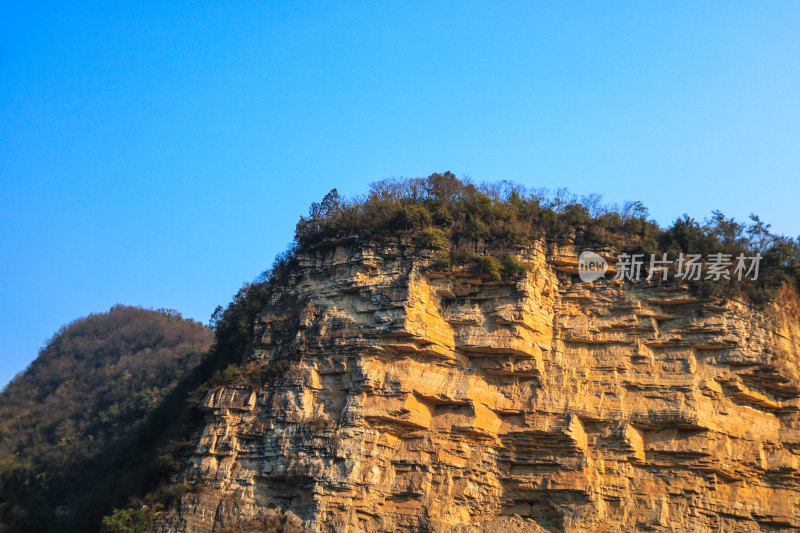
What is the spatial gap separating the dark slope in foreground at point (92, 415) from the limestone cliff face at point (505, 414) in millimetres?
3700

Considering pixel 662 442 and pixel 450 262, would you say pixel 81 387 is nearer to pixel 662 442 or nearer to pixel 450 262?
pixel 450 262

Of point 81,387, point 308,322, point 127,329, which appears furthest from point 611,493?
point 127,329

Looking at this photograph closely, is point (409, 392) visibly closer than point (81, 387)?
Yes

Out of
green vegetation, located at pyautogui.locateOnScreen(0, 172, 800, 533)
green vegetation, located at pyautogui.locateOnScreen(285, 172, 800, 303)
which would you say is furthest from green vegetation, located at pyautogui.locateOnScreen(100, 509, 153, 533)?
green vegetation, located at pyautogui.locateOnScreen(285, 172, 800, 303)

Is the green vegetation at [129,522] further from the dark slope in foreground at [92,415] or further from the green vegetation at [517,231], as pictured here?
the green vegetation at [517,231]

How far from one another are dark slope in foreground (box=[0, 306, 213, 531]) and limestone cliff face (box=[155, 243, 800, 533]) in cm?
370

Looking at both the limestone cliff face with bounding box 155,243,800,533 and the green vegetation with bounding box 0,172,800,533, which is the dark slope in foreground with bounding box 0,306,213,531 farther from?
the limestone cliff face with bounding box 155,243,800,533

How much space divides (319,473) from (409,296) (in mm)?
4926

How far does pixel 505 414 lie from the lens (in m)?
17.9

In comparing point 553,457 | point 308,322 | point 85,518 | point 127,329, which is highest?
point 127,329

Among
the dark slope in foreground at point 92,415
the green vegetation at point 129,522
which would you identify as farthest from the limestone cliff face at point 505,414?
the dark slope in foreground at point 92,415

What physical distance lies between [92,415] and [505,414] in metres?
29.0

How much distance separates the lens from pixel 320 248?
2048cm

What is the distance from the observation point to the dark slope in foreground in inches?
901
